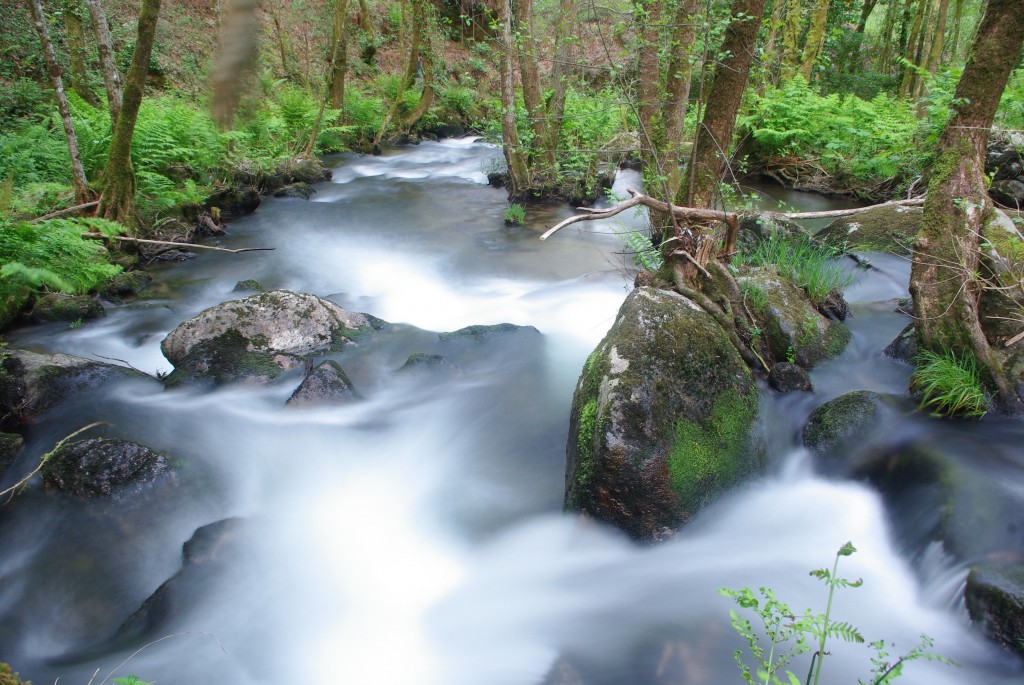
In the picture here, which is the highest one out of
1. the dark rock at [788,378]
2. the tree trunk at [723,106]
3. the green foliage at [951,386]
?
the tree trunk at [723,106]

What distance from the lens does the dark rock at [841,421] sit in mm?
4609

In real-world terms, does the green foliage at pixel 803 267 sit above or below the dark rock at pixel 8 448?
above

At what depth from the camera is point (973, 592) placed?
3279 millimetres

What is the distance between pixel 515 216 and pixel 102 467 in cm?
794

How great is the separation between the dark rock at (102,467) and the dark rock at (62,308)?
2884 mm

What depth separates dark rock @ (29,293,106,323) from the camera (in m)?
6.93

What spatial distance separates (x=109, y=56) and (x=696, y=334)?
8274 mm

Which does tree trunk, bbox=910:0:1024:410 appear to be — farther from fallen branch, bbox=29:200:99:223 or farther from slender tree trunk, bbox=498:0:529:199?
fallen branch, bbox=29:200:99:223

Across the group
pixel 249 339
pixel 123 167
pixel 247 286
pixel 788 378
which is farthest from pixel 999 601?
pixel 123 167

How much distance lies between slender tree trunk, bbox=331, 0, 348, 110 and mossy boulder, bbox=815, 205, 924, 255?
11.2 metres

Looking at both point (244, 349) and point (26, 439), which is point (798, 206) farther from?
point (26, 439)

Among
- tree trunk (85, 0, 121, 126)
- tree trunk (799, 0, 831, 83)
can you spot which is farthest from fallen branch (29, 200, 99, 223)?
tree trunk (799, 0, 831, 83)

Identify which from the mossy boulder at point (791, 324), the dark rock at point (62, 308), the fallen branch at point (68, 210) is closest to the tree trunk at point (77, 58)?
the fallen branch at point (68, 210)

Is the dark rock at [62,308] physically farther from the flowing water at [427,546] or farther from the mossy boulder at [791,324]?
the mossy boulder at [791,324]
